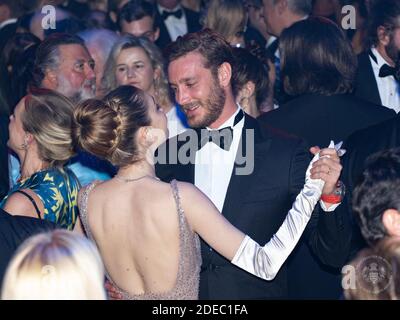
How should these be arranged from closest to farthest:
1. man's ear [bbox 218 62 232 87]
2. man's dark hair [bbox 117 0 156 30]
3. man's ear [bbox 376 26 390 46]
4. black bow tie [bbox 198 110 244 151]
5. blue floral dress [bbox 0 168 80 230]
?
blue floral dress [bbox 0 168 80 230]
black bow tie [bbox 198 110 244 151]
man's ear [bbox 218 62 232 87]
man's ear [bbox 376 26 390 46]
man's dark hair [bbox 117 0 156 30]

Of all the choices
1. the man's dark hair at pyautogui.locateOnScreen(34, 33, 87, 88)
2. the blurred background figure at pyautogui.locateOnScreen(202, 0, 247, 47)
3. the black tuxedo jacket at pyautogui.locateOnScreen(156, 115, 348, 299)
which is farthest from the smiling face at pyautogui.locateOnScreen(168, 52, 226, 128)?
the blurred background figure at pyautogui.locateOnScreen(202, 0, 247, 47)

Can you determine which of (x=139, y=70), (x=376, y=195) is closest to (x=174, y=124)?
(x=139, y=70)

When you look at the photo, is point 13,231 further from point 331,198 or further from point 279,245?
point 331,198

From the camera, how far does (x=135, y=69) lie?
559cm

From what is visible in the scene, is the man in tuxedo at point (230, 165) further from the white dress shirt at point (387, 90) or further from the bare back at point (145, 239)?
the white dress shirt at point (387, 90)

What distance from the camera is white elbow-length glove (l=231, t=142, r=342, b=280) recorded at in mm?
3334

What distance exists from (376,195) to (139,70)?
3070 mm

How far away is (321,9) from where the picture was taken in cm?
743

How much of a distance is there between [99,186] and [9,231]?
18.8 inches

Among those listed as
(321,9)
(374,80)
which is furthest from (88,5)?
(374,80)

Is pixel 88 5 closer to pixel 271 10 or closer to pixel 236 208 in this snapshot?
pixel 271 10

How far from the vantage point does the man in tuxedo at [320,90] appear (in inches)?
182

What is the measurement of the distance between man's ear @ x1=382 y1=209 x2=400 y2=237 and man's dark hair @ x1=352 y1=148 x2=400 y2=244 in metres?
0.02

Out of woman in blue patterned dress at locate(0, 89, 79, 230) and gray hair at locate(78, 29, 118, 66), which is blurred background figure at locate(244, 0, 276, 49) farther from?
woman in blue patterned dress at locate(0, 89, 79, 230)
